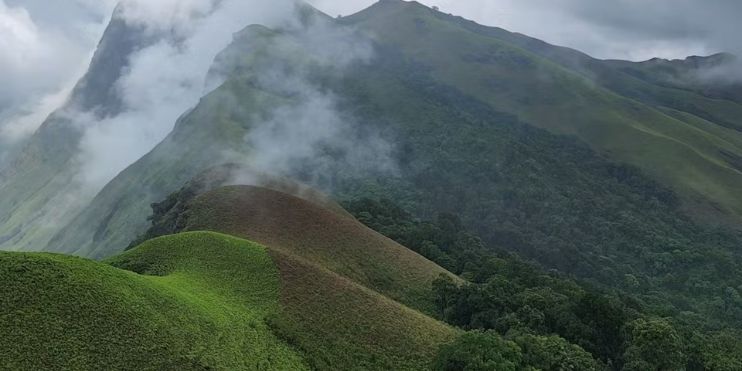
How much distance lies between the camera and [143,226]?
520ft

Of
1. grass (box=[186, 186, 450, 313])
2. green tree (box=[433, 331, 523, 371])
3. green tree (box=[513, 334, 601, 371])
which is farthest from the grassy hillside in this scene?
grass (box=[186, 186, 450, 313])

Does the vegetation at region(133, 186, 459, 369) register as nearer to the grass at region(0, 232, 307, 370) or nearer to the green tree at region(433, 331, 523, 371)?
the green tree at region(433, 331, 523, 371)

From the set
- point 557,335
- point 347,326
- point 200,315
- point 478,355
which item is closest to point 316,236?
point 347,326

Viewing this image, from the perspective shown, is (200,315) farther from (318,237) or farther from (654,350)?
(654,350)

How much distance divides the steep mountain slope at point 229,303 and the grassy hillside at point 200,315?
0.11 m

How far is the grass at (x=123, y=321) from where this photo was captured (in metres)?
40.3

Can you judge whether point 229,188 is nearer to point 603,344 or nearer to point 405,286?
point 405,286

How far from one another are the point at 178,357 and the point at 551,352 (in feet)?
124

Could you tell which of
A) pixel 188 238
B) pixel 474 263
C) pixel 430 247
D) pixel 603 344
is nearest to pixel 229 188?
pixel 188 238

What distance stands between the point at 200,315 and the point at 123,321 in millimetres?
7556

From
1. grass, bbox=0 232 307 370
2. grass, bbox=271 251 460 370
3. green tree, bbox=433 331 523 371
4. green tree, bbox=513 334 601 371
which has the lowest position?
grass, bbox=0 232 307 370

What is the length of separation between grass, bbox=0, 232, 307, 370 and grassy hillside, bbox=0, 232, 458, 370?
0.09 meters

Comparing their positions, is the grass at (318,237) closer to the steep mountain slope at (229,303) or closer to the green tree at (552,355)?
the steep mountain slope at (229,303)

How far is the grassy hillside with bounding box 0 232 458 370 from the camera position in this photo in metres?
41.5
